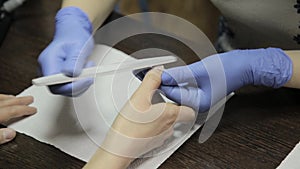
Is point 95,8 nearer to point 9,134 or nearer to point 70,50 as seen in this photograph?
point 70,50

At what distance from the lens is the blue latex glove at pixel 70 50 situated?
0.74m

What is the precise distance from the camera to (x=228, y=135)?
0.76m

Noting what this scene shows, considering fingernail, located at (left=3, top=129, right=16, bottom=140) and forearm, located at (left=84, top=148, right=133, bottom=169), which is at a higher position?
forearm, located at (left=84, top=148, right=133, bottom=169)

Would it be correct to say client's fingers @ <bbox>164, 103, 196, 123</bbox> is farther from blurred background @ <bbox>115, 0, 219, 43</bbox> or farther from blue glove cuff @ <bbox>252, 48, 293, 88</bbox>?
blurred background @ <bbox>115, 0, 219, 43</bbox>

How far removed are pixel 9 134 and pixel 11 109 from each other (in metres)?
0.05

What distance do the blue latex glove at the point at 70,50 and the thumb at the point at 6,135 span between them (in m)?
0.10

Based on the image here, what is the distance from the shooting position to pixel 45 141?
751 mm

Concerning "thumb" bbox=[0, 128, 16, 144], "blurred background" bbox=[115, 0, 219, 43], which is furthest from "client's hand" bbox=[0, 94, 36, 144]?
"blurred background" bbox=[115, 0, 219, 43]

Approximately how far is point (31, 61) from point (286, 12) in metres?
0.48

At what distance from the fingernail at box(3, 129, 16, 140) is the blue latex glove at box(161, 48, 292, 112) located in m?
0.25

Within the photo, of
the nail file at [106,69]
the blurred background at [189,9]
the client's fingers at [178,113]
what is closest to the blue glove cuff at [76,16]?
the nail file at [106,69]

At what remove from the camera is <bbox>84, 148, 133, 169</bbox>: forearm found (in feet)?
2.22

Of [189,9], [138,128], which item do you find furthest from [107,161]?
[189,9]

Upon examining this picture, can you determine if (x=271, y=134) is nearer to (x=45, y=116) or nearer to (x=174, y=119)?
(x=174, y=119)
